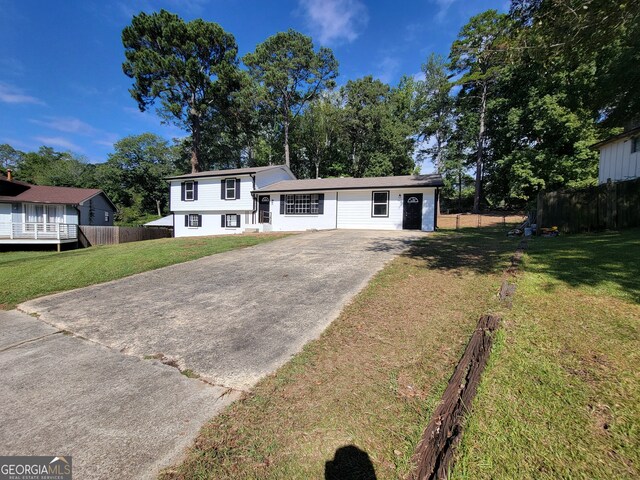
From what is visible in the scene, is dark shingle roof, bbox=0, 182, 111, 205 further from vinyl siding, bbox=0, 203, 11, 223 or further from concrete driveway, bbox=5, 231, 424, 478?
concrete driveway, bbox=5, 231, 424, 478

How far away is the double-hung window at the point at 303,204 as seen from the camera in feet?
59.6

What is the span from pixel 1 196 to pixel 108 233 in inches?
276

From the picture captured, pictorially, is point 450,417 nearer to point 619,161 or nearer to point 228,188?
point 619,161

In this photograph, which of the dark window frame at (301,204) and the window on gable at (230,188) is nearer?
the dark window frame at (301,204)

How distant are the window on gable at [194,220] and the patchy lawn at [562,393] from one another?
22.7 m

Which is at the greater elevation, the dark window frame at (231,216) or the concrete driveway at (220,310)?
the dark window frame at (231,216)

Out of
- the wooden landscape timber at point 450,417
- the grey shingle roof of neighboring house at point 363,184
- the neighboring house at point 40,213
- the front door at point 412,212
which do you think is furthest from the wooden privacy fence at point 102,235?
the wooden landscape timber at point 450,417

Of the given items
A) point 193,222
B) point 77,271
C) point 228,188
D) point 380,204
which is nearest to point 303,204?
point 380,204

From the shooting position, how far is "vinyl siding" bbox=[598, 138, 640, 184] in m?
13.6

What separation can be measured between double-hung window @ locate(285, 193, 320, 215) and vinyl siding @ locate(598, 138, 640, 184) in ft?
52.0

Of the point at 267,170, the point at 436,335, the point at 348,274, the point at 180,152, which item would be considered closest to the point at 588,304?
the point at 436,335

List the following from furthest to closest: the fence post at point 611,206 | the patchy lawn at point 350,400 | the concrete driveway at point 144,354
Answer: the fence post at point 611,206 → the concrete driveway at point 144,354 → the patchy lawn at point 350,400

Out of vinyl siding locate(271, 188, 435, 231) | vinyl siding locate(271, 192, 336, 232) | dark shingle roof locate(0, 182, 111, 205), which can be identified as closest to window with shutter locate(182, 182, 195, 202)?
vinyl siding locate(271, 192, 336, 232)

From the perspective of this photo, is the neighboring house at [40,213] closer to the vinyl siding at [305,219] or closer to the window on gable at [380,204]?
the vinyl siding at [305,219]
